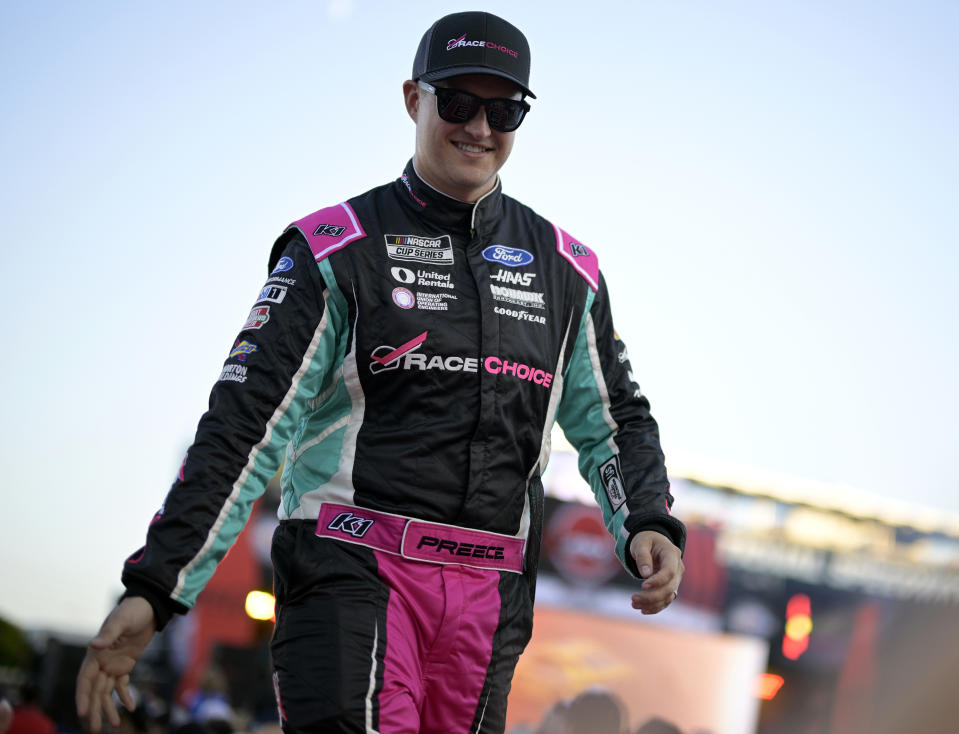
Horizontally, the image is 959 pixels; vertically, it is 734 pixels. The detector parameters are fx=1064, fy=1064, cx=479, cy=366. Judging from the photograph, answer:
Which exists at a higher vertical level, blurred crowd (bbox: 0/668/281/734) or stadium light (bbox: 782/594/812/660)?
stadium light (bbox: 782/594/812/660)

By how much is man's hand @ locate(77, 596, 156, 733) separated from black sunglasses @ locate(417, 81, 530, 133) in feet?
4.68

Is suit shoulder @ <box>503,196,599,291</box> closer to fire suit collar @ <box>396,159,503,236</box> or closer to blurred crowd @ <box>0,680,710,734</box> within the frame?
fire suit collar @ <box>396,159,503,236</box>

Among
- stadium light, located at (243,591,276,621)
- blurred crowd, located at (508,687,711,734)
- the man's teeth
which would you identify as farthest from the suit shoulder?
stadium light, located at (243,591,276,621)

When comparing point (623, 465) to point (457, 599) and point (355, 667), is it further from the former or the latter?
point (355, 667)

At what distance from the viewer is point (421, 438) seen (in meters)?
2.50

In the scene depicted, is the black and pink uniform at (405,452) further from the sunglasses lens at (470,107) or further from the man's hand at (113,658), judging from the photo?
the sunglasses lens at (470,107)

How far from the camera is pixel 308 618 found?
2.32 m

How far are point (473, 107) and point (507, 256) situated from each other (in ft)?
1.29

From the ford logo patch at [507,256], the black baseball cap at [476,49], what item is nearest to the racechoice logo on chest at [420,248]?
the ford logo patch at [507,256]

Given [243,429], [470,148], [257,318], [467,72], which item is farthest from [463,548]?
[467,72]

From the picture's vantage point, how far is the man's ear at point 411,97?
3.00 metres

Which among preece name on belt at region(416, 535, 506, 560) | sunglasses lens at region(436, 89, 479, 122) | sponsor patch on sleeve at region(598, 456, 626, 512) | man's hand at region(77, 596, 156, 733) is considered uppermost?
sunglasses lens at region(436, 89, 479, 122)

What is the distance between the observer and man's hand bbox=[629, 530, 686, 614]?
7.96 feet

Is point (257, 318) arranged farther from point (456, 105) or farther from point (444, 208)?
point (456, 105)
